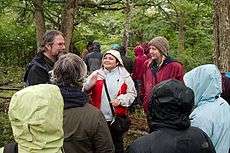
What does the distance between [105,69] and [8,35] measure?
34.8ft

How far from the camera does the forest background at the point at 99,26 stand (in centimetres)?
1134

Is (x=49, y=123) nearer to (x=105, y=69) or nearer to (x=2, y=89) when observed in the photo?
(x=105, y=69)

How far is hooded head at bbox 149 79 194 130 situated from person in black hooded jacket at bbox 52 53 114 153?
2.73 ft

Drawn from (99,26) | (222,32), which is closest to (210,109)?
(222,32)

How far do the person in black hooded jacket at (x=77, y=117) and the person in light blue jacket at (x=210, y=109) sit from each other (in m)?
0.80

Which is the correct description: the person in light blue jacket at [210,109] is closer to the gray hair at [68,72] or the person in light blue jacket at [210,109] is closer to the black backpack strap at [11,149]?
the gray hair at [68,72]

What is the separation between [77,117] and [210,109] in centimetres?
116

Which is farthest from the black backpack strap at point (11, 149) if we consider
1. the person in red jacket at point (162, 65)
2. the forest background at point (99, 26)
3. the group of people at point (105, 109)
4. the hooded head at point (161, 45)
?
the forest background at point (99, 26)

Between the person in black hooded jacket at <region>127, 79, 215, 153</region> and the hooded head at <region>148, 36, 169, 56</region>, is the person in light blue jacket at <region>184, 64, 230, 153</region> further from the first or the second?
the hooded head at <region>148, 36, 169, 56</region>

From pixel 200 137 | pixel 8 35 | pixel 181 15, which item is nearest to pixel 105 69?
pixel 200 137

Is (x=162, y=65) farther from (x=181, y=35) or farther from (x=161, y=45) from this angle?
(x=181, y=35)

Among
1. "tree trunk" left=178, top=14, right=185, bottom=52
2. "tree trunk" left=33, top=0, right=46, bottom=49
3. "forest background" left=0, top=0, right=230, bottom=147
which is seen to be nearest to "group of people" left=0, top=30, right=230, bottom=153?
"forest background" left=0, top=0, right=230, bottom=147

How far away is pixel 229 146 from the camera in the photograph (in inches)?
157

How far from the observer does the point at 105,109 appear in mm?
5598
